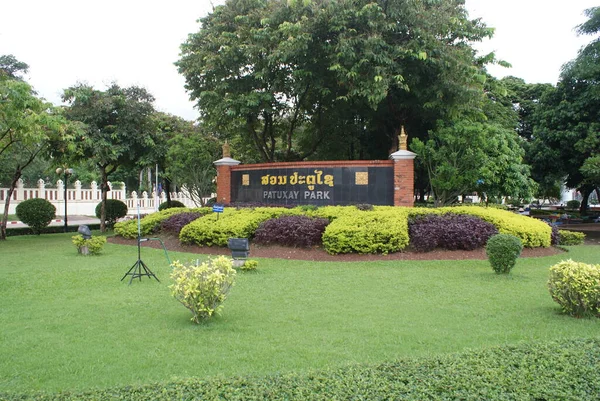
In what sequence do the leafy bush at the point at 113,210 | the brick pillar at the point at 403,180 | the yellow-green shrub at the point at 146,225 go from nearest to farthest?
1. the brick pillar at the point at 403,180
2. the yellow-green shrub at the point at 146,225
3. the leafy bush at the point at 113,210

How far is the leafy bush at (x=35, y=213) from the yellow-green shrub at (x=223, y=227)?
9.69 meters

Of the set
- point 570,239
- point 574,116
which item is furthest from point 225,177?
point 574,116

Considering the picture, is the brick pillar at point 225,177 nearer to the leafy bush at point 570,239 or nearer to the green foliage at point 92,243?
the green foliage at point 92,243

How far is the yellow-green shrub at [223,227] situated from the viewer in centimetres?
1231

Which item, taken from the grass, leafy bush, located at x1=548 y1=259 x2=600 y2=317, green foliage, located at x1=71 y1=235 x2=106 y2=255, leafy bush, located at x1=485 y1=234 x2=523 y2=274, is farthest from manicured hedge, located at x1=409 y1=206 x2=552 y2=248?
green foliage, located at x1=71 y1=235 x2=106 y2=255

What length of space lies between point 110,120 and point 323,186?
9.31 metres

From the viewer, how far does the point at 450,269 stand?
9.63m

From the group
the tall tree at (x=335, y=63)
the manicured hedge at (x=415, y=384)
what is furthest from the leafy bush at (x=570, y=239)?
the manicured hedge at (x=415, y=384)

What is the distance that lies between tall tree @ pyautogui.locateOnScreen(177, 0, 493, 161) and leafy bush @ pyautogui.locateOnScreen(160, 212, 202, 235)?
14.9ft

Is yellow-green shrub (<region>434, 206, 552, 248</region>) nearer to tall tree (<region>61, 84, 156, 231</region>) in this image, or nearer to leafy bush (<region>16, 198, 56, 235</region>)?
tall tree (<region>61, 84, 156, 231</region>)

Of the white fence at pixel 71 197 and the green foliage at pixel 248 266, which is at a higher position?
the white fence at pixel 71 197

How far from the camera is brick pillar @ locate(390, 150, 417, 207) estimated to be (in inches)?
568

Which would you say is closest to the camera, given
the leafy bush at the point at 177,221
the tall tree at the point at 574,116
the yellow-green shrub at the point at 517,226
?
Answer: the yellow-green shrub at the point at 517,226

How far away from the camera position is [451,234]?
11297mm
